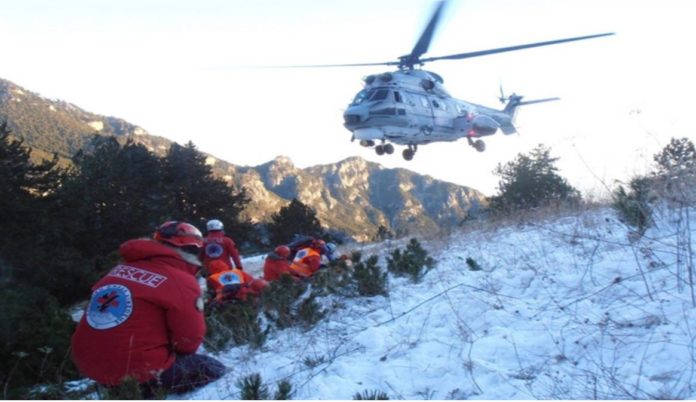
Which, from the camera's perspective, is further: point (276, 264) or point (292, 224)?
point (292, 224)

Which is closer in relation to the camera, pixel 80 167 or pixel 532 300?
pixel 532 300

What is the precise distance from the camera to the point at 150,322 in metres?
3.67

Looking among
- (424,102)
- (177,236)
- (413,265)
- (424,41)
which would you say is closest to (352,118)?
(424,102)

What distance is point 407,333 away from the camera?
170 inches

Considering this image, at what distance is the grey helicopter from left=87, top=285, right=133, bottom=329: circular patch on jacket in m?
9.33

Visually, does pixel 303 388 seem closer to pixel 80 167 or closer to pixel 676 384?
pixel 676 384

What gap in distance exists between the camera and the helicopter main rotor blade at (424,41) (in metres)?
10.9

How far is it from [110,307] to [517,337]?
292 centimetres

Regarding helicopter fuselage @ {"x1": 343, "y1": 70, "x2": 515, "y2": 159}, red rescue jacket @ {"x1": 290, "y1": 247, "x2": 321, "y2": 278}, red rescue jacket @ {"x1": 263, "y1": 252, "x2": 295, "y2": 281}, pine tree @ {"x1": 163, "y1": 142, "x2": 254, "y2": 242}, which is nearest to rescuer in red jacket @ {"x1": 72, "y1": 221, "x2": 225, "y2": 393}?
red rescue jacket @ {"x1": 290, "y1": 247, "x2": 321, "y2": 278}

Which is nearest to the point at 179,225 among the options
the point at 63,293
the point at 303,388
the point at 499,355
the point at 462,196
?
the point at 303,388

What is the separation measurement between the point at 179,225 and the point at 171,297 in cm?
66

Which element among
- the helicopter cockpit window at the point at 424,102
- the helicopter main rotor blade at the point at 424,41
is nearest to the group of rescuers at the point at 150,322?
the helicopter main rotor blade at the point at 424,41

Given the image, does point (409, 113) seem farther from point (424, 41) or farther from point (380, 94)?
point (424, 41)

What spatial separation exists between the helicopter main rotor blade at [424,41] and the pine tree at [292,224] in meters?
13.7
